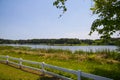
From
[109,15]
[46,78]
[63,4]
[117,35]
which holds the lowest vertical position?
[46,78]

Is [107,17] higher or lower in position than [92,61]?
higher

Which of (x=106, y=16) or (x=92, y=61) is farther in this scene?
(x=92, y=61)

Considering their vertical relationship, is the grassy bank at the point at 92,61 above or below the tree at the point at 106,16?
below

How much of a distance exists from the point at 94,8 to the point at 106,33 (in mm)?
2700

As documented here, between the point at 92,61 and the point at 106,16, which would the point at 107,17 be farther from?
the point at 92,61

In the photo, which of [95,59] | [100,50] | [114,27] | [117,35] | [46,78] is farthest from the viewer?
[100,50]

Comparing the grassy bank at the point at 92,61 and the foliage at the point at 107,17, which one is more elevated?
the foliage at the point at 107,17

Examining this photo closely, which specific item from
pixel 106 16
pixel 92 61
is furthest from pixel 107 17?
pixel 92 61

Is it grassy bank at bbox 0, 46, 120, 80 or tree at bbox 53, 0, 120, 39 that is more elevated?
tree at bbox 53, 0, 120, 39

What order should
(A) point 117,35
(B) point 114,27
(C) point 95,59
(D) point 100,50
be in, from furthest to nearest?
1. (D) point 100,50
2. (C) point 95,59
3. (A) point 117,35
4. (B) point 114,27

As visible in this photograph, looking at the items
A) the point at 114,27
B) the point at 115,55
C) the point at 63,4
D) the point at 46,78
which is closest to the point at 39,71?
the point at 46,78

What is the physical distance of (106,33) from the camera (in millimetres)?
17828

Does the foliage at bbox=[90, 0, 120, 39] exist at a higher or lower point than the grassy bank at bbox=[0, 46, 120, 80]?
higher

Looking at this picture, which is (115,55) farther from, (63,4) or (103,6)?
(63,4)
